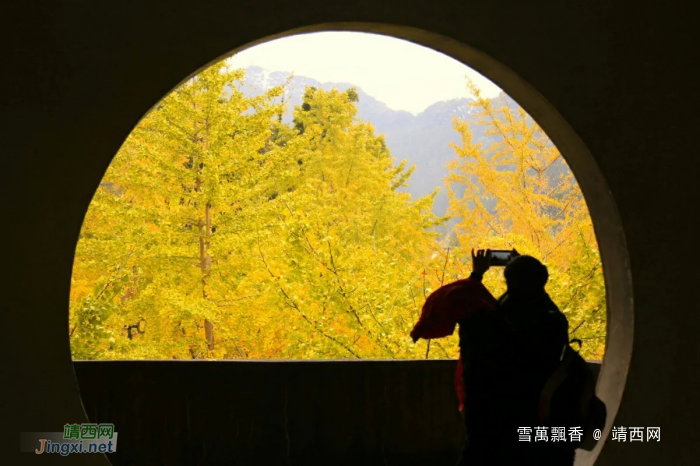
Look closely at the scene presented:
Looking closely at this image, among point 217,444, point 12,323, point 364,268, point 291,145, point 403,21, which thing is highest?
point 291,145

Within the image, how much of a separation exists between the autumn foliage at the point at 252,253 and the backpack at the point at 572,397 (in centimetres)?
501

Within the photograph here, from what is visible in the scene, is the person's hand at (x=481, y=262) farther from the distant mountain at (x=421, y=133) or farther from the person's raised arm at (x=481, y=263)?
the distant mountain at (x=421, y=133)

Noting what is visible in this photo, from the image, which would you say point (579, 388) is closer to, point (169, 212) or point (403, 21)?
point (403, 21)

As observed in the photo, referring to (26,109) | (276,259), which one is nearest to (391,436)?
(26,109)

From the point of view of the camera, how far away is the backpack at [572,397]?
81.7 inches

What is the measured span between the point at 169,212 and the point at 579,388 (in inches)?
325

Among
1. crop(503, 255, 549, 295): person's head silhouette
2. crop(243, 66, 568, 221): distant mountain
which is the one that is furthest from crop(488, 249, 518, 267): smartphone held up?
crop(243, 66, 568, 221): distant mountain

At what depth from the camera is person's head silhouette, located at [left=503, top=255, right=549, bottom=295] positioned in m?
2.07

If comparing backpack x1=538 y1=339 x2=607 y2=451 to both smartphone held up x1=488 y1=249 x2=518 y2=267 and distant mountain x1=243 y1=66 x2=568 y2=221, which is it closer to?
smartphone held up x1=488 y1=249 x2=518 y2=267

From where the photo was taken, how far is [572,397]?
82.7 inches

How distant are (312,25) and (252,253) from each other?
7213mm

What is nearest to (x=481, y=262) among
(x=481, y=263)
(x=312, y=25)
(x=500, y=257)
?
(x=481, y=263)

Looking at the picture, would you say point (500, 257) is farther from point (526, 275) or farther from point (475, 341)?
point (475, 341)

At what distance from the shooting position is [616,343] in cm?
278
